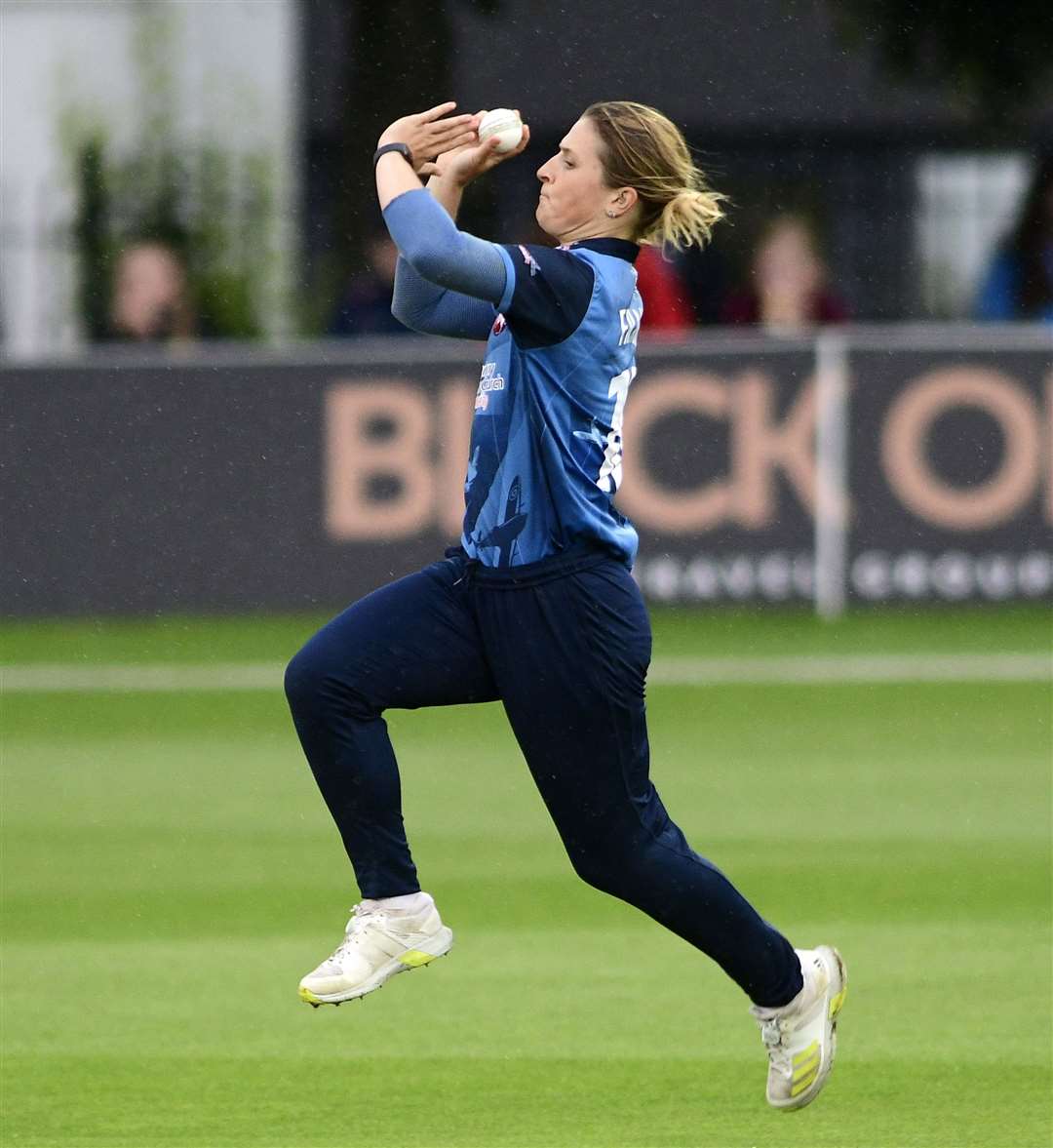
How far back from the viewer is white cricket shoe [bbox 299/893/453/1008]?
244 inches

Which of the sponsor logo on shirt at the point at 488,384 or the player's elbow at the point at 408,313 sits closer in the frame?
the sponsor logo on shirt at the point at 488,384

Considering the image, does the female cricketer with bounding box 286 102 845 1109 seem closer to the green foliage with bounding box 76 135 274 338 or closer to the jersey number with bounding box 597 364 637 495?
the jersey number with bounding box 597 364 637 495

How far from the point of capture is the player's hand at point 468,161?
240 inches

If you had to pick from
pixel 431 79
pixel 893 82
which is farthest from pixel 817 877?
pixel 893 82

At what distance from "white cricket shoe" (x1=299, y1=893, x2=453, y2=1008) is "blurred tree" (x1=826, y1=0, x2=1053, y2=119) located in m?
20.4

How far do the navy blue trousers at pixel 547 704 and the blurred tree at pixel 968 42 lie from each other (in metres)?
20.3

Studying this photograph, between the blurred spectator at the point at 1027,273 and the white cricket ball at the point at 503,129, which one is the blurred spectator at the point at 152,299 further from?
the white cricket ball at the point at 503,129

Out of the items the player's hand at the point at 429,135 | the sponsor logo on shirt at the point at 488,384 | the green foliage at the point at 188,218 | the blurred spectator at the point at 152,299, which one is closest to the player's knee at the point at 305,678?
the sponsor logo on shirt at the point at 488,384

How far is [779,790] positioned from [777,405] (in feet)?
18.8

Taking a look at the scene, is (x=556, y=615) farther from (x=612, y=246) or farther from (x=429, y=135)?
(x=429, y=135)

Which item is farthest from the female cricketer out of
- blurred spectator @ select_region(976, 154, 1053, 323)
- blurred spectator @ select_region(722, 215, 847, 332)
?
blurred spectator @ select_region(976, 154, 1053, 323)

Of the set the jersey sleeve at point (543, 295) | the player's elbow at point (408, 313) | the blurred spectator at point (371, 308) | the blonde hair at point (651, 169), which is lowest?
the blurred spectator at point (371, 308)

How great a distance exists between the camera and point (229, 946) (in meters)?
8.57

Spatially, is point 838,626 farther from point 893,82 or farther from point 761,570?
point 893,82
